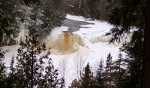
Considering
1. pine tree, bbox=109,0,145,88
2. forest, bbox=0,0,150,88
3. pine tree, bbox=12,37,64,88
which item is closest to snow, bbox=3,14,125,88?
forest, bbox=0,0,150,88

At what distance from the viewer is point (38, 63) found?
4.22 metres

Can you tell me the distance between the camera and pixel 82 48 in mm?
9117

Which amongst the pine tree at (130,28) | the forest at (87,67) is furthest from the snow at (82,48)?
the pine tree at (130,28)

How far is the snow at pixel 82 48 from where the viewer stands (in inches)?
321

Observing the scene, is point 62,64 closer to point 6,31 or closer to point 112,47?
point 112,47

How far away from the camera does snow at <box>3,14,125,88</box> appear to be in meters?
8.16

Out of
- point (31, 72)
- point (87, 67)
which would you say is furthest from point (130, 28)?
point (31, 72)

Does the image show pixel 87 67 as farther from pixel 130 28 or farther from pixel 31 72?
pixel 31 72

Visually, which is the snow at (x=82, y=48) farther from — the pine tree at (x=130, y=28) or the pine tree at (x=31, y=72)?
the pine tree at (x=31, y=72)

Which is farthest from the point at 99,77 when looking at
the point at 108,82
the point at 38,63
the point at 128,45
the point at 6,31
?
the point at 6,31

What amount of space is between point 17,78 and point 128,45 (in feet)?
6.62

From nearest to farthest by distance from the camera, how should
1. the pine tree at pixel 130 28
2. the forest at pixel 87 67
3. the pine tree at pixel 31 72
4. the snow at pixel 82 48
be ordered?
the forest at pixel 87 67 → the pine tree at pixel 130 28 → the pine tree at pixel 31 72 → the snow at pixel 82 48

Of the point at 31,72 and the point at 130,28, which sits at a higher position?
the point at 130,28

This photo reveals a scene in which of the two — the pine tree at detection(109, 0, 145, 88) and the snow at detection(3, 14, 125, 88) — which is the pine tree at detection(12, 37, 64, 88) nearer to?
the pine tree at detection(109, 0, 145, 88)
